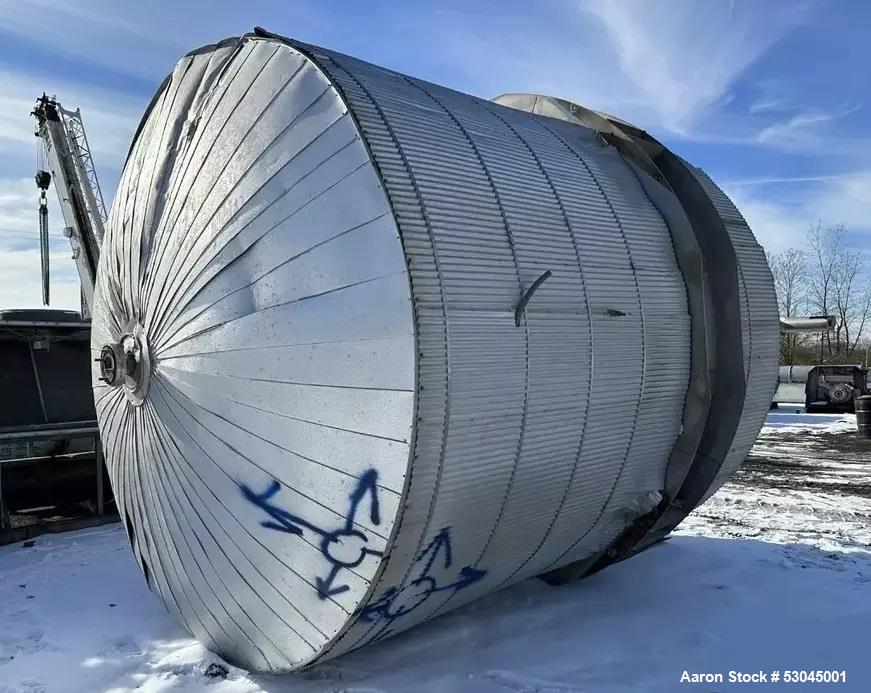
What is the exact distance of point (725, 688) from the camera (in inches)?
198

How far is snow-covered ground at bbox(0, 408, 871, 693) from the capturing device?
17.0ft

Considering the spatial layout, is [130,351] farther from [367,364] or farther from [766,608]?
[766,608]

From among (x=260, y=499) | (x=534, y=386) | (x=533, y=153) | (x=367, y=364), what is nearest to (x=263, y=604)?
(x=260, y=499)

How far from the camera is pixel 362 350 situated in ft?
13.2

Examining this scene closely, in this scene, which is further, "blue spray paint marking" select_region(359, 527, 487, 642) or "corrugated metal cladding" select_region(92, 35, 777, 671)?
"blue spray paint marking" select_region(359, 527, 487, 642)

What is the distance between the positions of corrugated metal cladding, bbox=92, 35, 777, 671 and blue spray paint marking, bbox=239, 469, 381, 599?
0.05ft

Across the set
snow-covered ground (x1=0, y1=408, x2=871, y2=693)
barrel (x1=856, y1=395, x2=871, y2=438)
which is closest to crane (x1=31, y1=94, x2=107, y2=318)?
snow-covered ground (x1=0, y1=408, x2=871, y2=693)

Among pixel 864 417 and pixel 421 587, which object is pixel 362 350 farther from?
pixel 864 417

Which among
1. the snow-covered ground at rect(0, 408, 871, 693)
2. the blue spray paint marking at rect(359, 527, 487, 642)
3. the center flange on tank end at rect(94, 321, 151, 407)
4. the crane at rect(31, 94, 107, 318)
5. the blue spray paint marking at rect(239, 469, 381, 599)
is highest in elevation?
the crane at rect(31, 94, 107, 318)

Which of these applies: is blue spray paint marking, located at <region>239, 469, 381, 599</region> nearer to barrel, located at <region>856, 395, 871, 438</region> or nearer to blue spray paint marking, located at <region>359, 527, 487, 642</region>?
blue spray paint marking, located at <region>359, 527, 487, 642</region>

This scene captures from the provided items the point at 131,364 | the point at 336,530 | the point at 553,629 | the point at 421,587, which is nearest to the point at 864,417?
the point at 553,629

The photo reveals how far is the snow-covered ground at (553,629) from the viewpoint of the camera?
204 inches

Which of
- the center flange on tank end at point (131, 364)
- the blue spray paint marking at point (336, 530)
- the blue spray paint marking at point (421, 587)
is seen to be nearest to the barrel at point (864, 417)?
the blue spray paint marking at point (421, 587)

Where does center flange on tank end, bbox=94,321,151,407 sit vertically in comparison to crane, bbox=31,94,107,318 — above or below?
below
